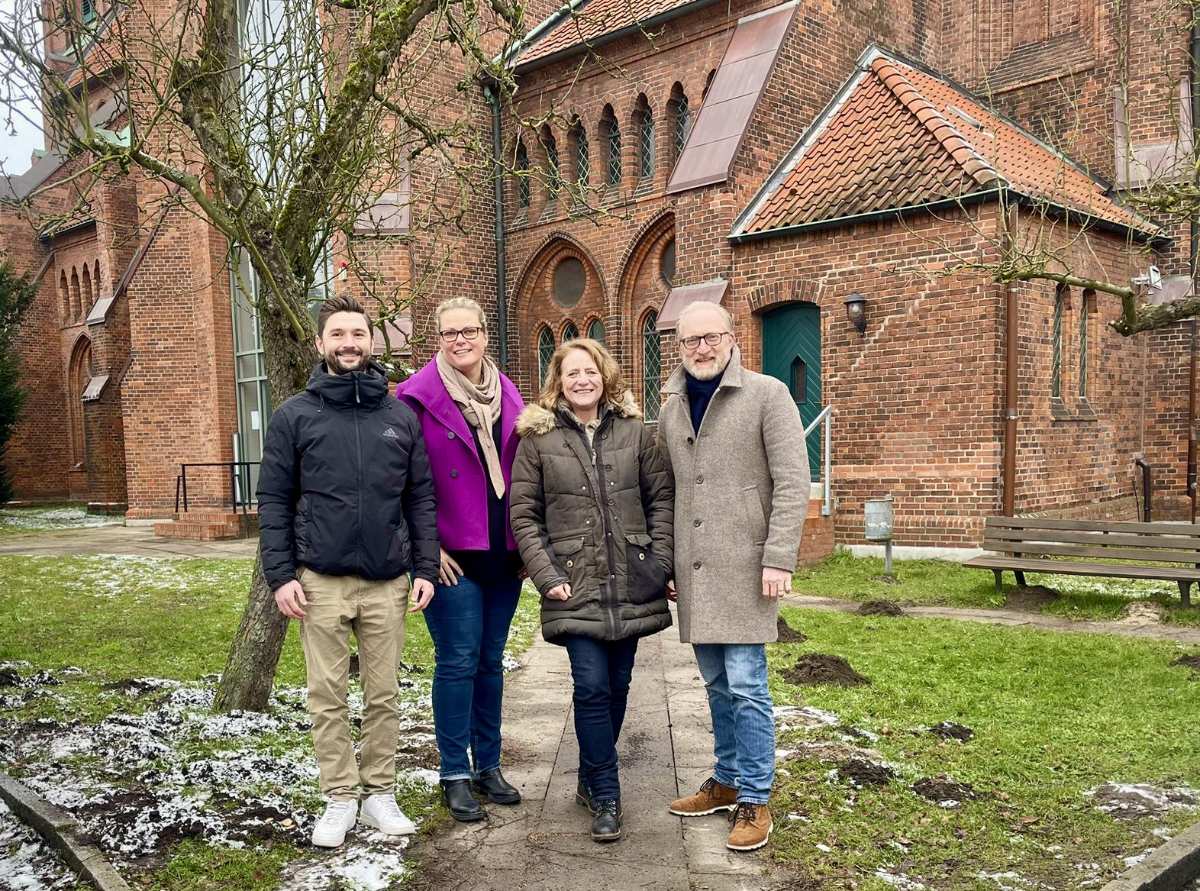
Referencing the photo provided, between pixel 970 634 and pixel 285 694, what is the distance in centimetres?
518

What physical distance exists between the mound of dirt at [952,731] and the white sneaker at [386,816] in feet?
9.39

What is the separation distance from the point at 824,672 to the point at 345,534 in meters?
3.74

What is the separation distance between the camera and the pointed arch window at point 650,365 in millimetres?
15883

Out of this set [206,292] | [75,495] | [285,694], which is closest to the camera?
[285,694]

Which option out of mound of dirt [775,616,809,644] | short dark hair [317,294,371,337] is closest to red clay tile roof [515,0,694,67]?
mound of dirt [775,616,809,644]

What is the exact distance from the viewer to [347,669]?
3.82 meters

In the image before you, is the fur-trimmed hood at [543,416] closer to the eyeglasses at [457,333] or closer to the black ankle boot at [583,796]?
the eyeglasses at [457,333]

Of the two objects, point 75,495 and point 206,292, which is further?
point 75,495

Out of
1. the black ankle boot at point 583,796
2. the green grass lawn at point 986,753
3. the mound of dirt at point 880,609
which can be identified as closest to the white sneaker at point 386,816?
the black ankle boot at point 583,796

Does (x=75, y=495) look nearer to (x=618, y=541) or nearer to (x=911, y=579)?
(x=911, y=579)

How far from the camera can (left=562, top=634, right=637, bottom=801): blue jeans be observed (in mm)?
3838

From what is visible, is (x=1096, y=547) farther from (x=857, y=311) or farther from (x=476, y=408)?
(x=476, y=408)

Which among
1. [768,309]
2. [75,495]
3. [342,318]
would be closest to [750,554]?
[342,318]

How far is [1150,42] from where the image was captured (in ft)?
48.0
